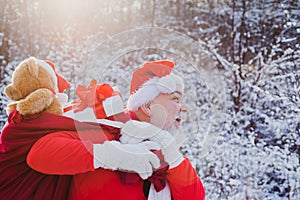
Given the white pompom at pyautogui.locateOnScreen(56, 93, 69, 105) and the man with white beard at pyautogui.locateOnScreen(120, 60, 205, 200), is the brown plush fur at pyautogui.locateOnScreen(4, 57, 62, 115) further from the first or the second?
the man with white beard at pyautogui.locateOnScreen(120, 60, 205, 200)

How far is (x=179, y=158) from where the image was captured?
146 centimetres

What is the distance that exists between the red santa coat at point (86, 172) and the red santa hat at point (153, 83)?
0.16m

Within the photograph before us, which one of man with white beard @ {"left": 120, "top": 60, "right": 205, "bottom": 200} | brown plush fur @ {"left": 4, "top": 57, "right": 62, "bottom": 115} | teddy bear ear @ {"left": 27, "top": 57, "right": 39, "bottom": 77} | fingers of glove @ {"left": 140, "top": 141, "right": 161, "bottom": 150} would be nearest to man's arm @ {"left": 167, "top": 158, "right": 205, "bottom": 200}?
man with white beard @ {"left": 120, "top": 60, "right": 205, "bottom": 200}

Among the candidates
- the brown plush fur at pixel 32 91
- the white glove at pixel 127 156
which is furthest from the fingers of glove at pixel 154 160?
the brown plush fur at pixel 32 91

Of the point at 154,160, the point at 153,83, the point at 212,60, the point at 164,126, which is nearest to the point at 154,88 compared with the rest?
the point at 153,83

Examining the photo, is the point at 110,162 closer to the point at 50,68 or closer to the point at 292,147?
the point at 50,68

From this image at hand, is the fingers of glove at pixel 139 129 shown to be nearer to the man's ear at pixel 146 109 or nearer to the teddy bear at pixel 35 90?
the man's ear at pixel 146 109

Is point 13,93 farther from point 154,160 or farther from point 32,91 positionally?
point 154,160

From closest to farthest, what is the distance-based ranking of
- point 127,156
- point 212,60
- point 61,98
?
point 127,156 → point 61,98 → point 212,60

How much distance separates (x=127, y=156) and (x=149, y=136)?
4.0 inches

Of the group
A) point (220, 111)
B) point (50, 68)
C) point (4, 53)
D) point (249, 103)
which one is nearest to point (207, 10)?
point (249, 103)

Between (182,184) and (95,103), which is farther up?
(95,103)

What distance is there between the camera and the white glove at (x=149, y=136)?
4.59 ft

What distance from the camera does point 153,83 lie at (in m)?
1.52
